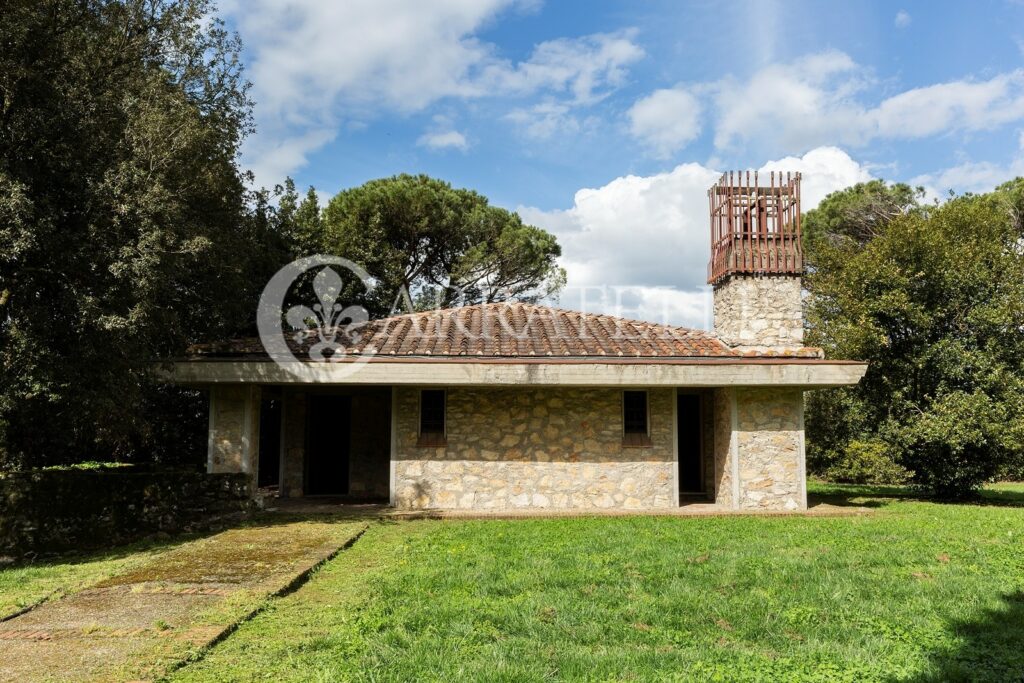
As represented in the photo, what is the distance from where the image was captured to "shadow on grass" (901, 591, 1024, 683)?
4.35 metres

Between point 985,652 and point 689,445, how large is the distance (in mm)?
10948

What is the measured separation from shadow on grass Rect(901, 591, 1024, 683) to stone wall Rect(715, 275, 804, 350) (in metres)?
8.26

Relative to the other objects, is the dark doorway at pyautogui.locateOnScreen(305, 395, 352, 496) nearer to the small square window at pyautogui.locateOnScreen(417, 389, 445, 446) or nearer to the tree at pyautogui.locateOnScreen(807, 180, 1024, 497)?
the small square window at pyautogui.locateOnScreen(417, 389, 445, 446)

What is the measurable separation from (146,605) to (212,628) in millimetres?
1215

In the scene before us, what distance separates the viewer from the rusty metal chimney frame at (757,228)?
537 inches

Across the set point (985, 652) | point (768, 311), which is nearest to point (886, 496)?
point (768, 311)

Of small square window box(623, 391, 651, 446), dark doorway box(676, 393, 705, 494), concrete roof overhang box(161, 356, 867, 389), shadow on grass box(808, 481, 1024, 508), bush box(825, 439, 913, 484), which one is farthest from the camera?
dark doorway box(676, 393, 705, 494)

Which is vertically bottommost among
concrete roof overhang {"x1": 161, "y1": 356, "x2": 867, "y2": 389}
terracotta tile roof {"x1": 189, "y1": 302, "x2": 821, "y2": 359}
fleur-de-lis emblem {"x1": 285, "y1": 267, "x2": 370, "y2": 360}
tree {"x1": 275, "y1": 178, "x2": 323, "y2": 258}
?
concrete roof overhang {"x1": 161, "y1": 356, "x2": 867, "y2": 389}

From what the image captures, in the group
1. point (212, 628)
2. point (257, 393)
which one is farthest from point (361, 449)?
point (212, 628)

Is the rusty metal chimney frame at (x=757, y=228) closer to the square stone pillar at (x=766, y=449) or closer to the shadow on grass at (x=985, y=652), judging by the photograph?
the square stone pillar at (x=766, y=449)

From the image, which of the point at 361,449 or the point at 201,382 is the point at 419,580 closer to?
the point at 201,382

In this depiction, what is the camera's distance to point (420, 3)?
36.6 feet

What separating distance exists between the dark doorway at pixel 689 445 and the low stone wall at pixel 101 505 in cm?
913

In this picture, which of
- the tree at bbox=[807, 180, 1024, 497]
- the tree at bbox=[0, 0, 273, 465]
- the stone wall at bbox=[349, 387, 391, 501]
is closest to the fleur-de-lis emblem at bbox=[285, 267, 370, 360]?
the stone wall at bbox=[349, 387, 391, 501]
